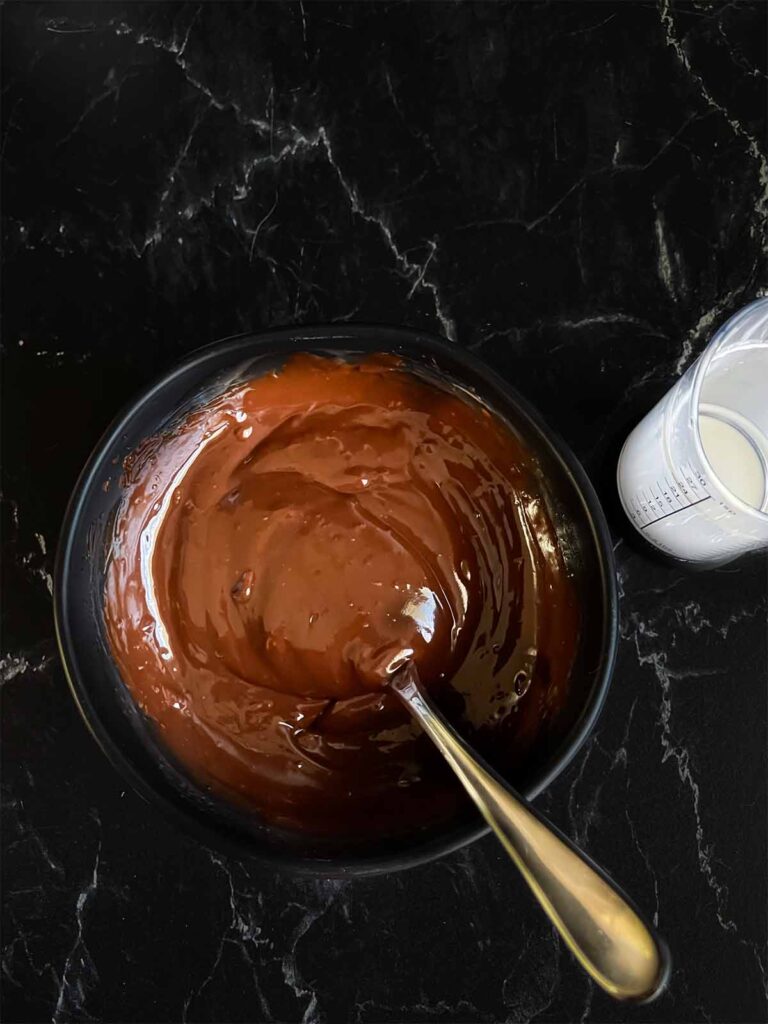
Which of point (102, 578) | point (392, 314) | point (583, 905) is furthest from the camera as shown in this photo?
point (392, 314)

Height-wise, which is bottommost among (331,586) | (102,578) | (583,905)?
(583,905)

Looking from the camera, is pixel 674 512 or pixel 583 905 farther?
pixel 674 512

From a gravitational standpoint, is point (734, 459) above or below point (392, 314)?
below

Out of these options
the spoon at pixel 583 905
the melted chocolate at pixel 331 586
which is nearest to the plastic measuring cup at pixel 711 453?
the melted chocolate at pixel 331 586

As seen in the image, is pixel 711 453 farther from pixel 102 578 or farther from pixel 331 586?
pixel 102 578

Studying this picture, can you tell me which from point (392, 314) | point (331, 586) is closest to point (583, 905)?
point (331, 586)

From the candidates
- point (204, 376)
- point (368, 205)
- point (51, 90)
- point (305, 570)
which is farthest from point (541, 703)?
point (51, 90)

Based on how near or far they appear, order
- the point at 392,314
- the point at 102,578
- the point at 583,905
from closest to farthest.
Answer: the point at 583,905 → the point at 102,578 → the point at 392,314
